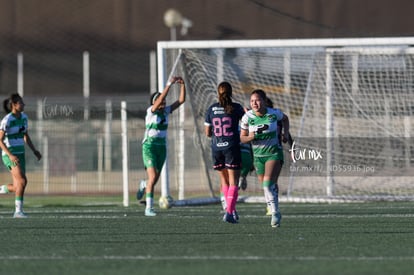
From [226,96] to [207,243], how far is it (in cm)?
384

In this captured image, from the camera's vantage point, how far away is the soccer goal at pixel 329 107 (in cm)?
2281

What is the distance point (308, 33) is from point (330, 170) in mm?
22750

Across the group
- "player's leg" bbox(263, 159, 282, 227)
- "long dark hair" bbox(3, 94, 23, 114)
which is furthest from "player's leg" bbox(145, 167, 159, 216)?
"player's leg" bbox(263, 159, 282, 227)

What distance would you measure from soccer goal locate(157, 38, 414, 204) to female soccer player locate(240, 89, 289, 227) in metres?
6.94

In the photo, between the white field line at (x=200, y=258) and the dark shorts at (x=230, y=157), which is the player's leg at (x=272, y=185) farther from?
the white field line at (x=200, y=258)

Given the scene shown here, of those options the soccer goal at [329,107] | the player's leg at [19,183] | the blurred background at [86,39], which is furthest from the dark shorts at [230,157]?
the blurred background at [86,39]

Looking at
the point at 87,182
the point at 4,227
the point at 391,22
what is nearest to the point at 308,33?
the point at 391,22

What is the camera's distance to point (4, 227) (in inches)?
624

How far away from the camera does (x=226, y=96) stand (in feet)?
54.1

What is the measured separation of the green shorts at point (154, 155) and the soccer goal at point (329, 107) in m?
3.78

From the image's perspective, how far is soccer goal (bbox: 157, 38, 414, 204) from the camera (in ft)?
74.8

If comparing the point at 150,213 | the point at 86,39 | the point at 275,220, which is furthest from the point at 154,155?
the point at 86,39

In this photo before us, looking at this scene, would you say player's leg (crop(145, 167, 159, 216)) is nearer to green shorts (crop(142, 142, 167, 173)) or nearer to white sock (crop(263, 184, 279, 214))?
green shorts (crop(142, 142, 167, 173))

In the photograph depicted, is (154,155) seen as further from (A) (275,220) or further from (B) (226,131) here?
(A) (275,220)
